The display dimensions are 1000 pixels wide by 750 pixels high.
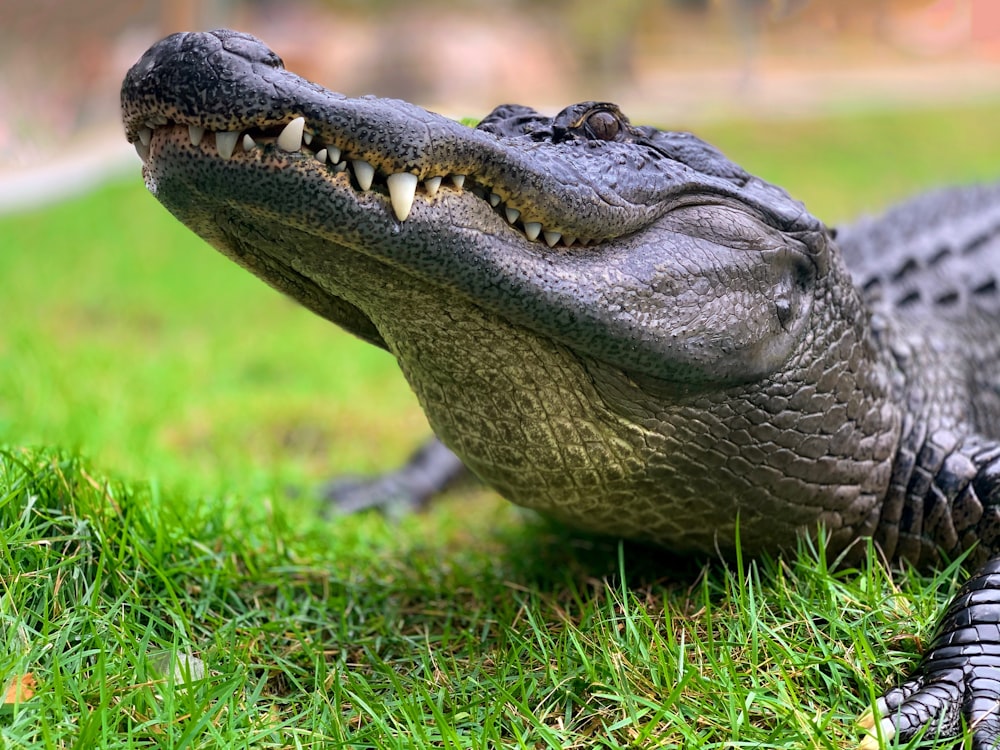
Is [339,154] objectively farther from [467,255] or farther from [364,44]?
[364,44]

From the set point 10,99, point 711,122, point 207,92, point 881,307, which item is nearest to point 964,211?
point 881,307

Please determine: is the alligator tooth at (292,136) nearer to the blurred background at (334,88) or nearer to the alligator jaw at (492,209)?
the alligator jaw at (492,209)

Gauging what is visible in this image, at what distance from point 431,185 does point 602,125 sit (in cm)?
58

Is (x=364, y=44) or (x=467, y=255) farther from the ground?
(x=364, y=44)

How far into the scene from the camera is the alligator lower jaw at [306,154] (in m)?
1.76

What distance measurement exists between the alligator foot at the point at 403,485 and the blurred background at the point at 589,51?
35.2ft

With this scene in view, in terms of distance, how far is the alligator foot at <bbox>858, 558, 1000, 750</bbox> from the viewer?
1.94m

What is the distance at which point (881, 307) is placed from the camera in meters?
3.10

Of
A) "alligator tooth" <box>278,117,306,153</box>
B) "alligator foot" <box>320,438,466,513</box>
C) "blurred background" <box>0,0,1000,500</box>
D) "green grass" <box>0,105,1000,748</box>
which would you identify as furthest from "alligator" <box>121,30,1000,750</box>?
"alligator foot" <box>320,438,466,513</box>

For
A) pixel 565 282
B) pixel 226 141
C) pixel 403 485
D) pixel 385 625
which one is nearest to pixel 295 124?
pixel 226 141

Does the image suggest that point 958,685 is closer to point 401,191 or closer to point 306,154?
point 401,191

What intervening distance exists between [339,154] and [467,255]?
332 mm

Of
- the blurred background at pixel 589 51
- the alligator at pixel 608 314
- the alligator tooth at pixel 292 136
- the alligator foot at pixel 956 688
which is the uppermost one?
the blurred background at pixel 589 51

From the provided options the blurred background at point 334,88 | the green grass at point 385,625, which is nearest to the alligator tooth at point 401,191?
the green grass at point 385,625
